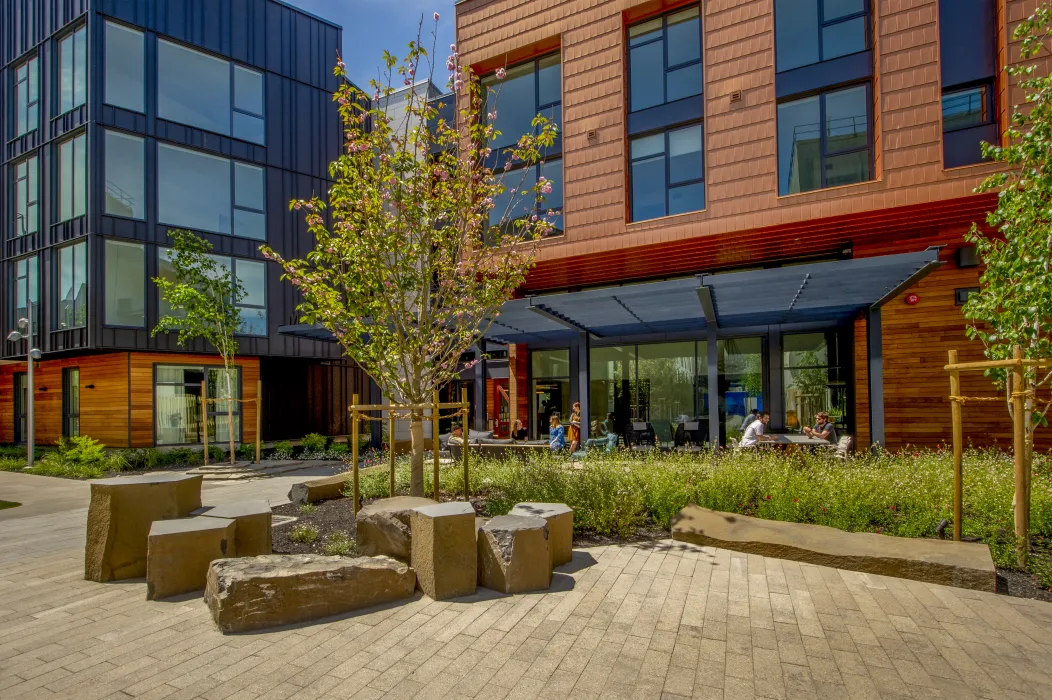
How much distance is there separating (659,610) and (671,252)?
11200mm

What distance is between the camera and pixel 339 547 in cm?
568

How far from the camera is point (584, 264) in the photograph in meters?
15.4

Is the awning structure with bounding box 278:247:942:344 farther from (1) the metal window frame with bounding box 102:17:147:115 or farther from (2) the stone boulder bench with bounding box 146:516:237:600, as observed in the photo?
(1) the metal window frame with bounding box 102:17:147:115

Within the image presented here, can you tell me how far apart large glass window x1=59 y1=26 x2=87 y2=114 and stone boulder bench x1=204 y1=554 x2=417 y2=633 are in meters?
20.4

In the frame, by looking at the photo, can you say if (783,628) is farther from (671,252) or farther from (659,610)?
(671,252)

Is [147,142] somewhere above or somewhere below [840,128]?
above

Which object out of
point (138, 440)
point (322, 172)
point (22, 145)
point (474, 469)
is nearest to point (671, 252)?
point (474, 469)

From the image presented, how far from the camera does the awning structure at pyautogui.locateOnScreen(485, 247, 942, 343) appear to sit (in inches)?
380

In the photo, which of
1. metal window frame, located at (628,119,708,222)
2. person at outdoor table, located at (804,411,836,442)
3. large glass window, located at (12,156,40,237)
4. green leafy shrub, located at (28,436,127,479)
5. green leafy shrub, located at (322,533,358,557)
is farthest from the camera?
large glass window, located at (12,156,40,237)

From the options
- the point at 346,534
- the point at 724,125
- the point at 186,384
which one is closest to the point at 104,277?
the point at 186,384

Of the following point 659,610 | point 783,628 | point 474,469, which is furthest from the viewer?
point 474,469

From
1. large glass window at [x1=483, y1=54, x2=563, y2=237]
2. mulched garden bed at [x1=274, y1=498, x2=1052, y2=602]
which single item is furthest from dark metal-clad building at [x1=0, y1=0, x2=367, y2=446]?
mulched garden bed at [x1=274, y1=498, x2=1052, y2=602]

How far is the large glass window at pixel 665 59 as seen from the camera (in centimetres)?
1448

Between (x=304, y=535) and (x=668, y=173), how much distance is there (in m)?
12.1
